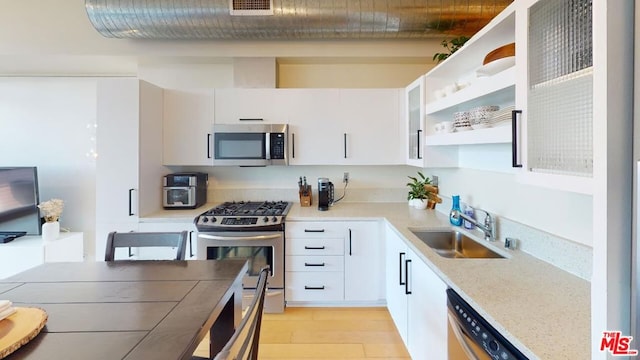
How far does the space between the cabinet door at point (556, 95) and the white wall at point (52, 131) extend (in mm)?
3998

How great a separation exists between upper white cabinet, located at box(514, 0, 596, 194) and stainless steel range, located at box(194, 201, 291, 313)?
6.29 feet

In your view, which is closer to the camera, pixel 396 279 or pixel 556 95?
pixel 556 95

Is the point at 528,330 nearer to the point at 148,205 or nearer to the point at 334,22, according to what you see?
the point at 334,22

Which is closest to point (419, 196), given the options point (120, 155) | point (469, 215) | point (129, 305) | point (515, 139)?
point (469, 215)

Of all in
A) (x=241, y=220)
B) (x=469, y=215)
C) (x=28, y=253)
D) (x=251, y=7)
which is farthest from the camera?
(x=28, y=253)

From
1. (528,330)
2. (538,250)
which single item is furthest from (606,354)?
(538,250)

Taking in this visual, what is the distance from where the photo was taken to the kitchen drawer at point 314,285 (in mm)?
2764

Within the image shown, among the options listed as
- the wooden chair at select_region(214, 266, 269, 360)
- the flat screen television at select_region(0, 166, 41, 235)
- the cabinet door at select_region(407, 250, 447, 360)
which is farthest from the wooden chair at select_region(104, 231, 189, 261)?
the flat screen television at select_region(0, 166, 41, 235)

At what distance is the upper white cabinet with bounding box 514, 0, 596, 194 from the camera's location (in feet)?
3.26

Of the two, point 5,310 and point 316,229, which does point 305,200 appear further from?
point 5,310

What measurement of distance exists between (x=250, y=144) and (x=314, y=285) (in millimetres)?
1426

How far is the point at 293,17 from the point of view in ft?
8.64

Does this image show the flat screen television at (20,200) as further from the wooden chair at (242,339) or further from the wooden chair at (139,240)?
the wooden chair at (242,339)

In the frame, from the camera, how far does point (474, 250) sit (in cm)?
205
